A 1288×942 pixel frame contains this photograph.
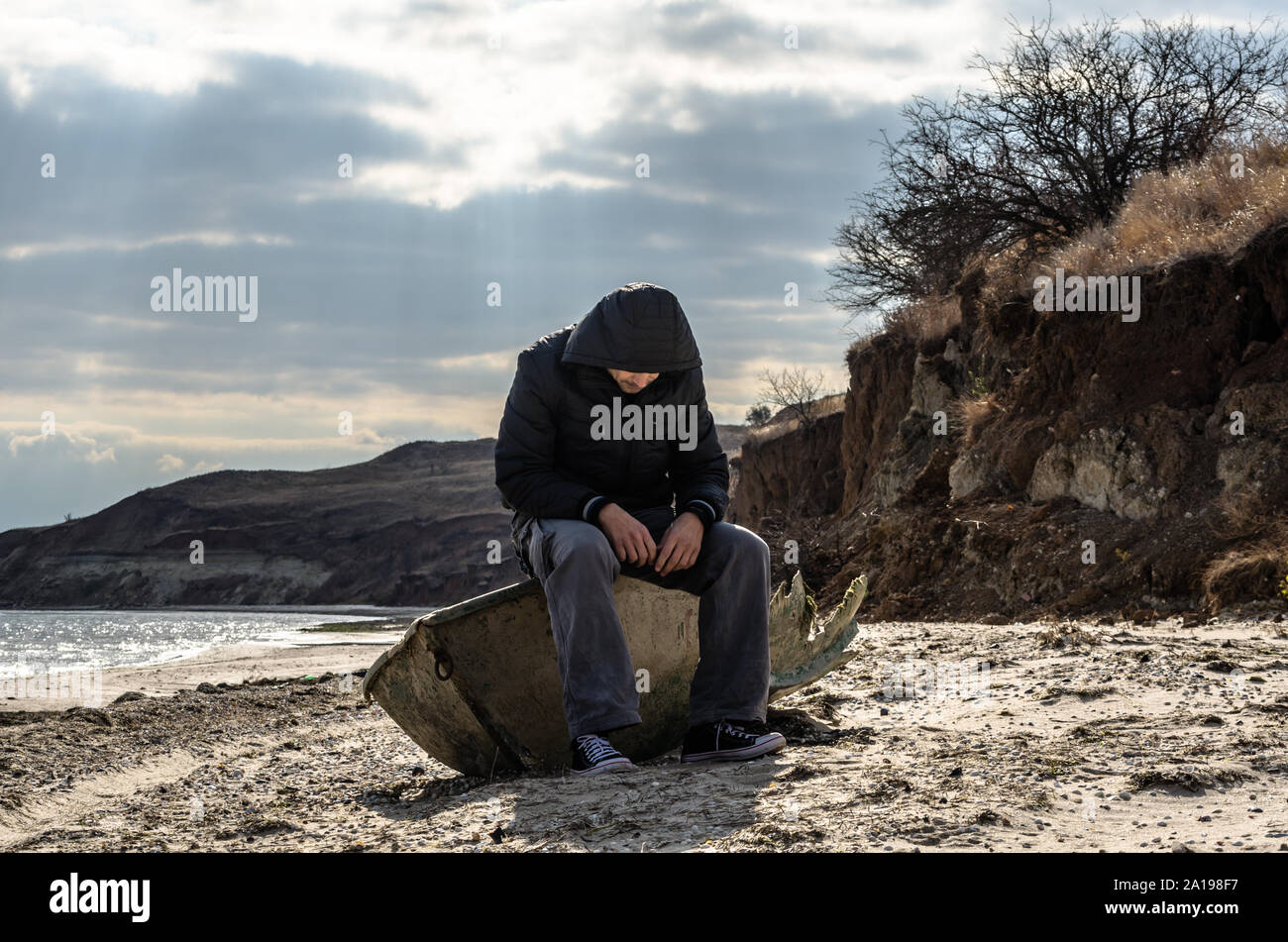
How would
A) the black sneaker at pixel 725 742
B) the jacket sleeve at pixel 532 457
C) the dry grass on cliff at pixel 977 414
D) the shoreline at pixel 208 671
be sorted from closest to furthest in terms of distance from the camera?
the black sneaker at pixel 725 742, the jacket sleeve at pixel 532 457, the shoreline at pixel 208 671, the dry grass on cliff at pixel 977 414

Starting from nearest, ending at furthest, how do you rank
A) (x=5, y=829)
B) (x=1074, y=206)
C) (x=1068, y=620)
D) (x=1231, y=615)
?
1. (x=5, y=829)
2. (x=1231, y=615)
3. (x=1068, y=620)
4. (x=1074, y=206)

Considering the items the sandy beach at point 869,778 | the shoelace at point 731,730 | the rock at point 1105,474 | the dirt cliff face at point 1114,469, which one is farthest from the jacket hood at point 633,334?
the rock at point 1105,474

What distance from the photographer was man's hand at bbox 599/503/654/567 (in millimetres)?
4027

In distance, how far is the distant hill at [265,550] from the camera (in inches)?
3310

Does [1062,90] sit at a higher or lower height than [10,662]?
higher

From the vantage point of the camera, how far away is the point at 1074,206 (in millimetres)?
17125

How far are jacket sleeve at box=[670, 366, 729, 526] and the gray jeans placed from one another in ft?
0.46

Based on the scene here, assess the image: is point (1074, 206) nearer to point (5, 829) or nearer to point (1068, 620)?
point (1068, 620)

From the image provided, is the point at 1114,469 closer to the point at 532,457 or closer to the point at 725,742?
the point at 725,742

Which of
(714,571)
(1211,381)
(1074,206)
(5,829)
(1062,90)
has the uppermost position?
(1062,90)

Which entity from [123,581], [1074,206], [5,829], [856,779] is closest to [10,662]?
[5,829]

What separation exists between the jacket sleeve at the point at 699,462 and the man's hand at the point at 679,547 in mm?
259

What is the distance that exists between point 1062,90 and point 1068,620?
1149cm

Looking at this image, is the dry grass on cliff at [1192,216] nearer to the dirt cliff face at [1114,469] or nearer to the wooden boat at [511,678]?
the dirt cliff face at [1114,469]
